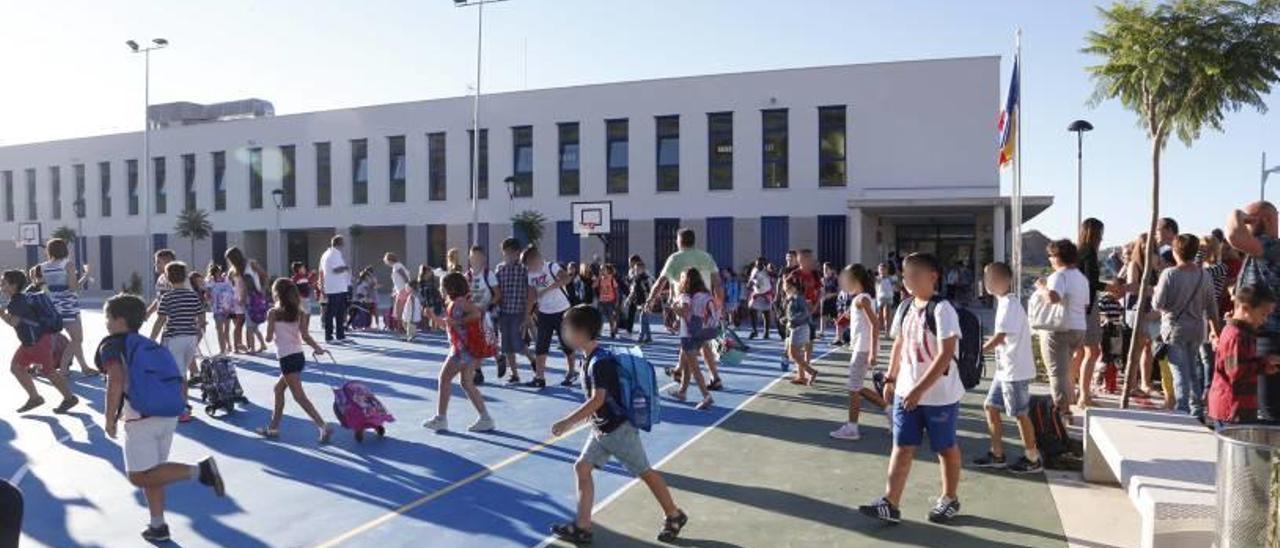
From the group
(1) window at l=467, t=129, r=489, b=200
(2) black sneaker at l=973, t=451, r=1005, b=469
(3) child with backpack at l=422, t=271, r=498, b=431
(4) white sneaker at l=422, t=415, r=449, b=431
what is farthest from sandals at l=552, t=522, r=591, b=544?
(1) window at l=467, t=129, r=489, b=200

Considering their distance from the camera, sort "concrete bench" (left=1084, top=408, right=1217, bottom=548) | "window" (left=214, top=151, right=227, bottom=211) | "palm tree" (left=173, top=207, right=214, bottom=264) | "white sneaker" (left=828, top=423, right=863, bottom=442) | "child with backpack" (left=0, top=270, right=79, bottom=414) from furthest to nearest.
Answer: "window" (left=214, top=151, right=227, bottom=211) < "palm tree" (left=173, top=207, right=214, bottom=264) < "child with backpack" (left=0, top=270, right=79, bottom=414) < "white sneaker" (left=828, top=423, right=863, bottom=442) < "concrete bench" (left=1084, top=408, right=1217, bottom=548)

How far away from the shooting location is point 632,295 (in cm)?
1873

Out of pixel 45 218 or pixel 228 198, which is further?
pixel 45 218

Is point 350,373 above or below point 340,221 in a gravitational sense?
below

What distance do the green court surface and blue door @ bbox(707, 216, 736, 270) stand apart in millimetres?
23459

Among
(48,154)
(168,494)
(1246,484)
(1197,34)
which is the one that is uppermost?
(48,154)

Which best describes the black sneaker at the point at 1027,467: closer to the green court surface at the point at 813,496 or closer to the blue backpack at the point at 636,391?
the green court surface at the point at 813,496

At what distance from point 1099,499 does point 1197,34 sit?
5.19 meters

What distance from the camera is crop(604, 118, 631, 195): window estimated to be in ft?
111

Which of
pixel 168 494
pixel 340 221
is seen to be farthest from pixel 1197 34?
pixel 340 221

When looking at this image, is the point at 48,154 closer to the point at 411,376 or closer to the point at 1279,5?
the point at 411,376

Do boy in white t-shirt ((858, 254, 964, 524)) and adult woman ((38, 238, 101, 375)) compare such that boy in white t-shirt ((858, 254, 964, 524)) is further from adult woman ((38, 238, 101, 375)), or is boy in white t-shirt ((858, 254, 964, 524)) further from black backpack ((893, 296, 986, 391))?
adult woman ((38, 238, 101, 375))

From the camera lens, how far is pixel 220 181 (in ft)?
140

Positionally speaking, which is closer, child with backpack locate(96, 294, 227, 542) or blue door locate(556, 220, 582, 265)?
child with backpack locate(96, 294, 227, 542)
